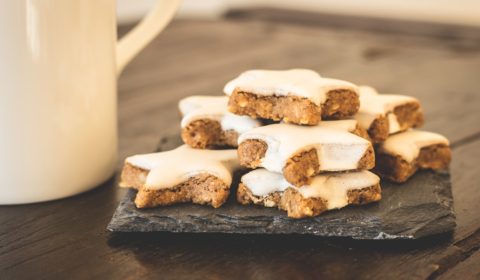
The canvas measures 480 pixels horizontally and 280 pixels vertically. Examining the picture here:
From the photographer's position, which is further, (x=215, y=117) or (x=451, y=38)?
(x=451, y=38)

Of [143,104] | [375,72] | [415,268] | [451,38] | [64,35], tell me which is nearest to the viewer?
[415,268]

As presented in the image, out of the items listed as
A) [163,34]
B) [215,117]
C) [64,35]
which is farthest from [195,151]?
[163,34]

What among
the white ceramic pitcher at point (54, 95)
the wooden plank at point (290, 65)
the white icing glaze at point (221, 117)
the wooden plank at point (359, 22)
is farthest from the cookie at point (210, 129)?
the wooden plank at point (359, 22)

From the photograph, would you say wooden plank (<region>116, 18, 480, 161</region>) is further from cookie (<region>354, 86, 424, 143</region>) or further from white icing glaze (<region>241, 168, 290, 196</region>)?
white icing glaze (<region>241, 168, 290, 196</region>)

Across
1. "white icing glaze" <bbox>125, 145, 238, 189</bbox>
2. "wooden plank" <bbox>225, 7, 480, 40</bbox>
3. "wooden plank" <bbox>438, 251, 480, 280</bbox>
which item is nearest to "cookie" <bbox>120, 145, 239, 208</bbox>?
"white icing glaze" <bbox>125, 145, 238, 189</bbox>

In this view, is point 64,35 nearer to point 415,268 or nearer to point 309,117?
point 309,117

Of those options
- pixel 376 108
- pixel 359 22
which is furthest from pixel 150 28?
pixel 359 22
